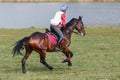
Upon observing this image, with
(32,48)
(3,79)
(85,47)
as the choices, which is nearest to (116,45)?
(85,47)

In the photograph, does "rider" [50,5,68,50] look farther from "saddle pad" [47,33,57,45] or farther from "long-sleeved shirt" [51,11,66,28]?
"saddle pad" [47,33,57,45]

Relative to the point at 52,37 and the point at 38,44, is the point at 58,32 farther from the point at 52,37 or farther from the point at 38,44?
the point at 38,44

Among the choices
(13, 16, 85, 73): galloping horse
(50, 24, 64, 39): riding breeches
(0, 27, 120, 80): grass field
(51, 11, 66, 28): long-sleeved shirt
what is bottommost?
(0, 27, 120, 80): grass field

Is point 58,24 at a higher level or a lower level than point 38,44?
higher

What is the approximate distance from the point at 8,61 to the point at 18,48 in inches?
117

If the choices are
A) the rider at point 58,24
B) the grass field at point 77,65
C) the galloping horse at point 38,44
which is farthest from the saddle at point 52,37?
the grass field at point 77,65

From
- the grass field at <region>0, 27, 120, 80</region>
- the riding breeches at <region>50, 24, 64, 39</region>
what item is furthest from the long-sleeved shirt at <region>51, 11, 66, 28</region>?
the grass field at <region>0, 27, 120, 80</region>

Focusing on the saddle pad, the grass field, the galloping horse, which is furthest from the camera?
the saddle pad

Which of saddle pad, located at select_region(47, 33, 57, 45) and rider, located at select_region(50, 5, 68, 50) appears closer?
saddle pad, located at select_region(47, 33, 57, 45)

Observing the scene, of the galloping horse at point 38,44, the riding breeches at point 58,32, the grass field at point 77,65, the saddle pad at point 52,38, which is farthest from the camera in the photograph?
the riding breeches at point 58,32

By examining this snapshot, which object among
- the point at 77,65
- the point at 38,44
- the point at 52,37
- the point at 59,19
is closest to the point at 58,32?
the point at 52,37

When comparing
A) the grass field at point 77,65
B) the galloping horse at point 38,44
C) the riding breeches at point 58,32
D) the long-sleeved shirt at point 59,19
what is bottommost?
the grass field at point 77,65

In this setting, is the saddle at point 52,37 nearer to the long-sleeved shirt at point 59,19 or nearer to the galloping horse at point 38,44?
the galloping horse at point 38,44

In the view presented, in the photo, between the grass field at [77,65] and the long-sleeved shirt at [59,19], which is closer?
the grass field at [77,65]
